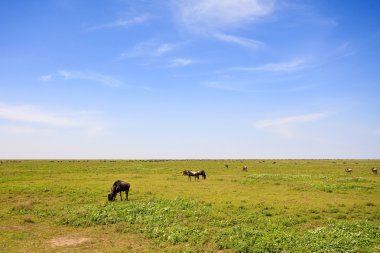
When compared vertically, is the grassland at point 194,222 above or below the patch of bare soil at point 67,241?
above

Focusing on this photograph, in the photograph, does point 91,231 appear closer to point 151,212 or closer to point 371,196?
point 151,212

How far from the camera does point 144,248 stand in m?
17.0

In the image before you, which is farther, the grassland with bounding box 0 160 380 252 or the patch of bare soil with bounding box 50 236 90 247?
the patch of bare soil with bounding box 50 236 90 247

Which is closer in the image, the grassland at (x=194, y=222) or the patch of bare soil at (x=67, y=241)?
the grassland at (x=194, y=222)

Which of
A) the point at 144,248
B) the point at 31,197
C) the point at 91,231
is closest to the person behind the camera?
the point at 144,248

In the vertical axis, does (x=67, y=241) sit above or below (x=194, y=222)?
below

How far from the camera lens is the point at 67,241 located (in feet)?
61.0

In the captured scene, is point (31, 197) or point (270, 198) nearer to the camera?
point (270, 198)

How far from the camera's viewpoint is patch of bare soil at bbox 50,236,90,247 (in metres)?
18.0

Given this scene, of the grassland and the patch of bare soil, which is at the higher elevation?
the grassland

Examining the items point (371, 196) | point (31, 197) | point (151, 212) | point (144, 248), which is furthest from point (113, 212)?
point (371, 196)

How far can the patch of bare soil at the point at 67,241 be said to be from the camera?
1798 centimetres

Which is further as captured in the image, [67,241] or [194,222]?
[194,222]

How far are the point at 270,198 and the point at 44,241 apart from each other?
1910cm
